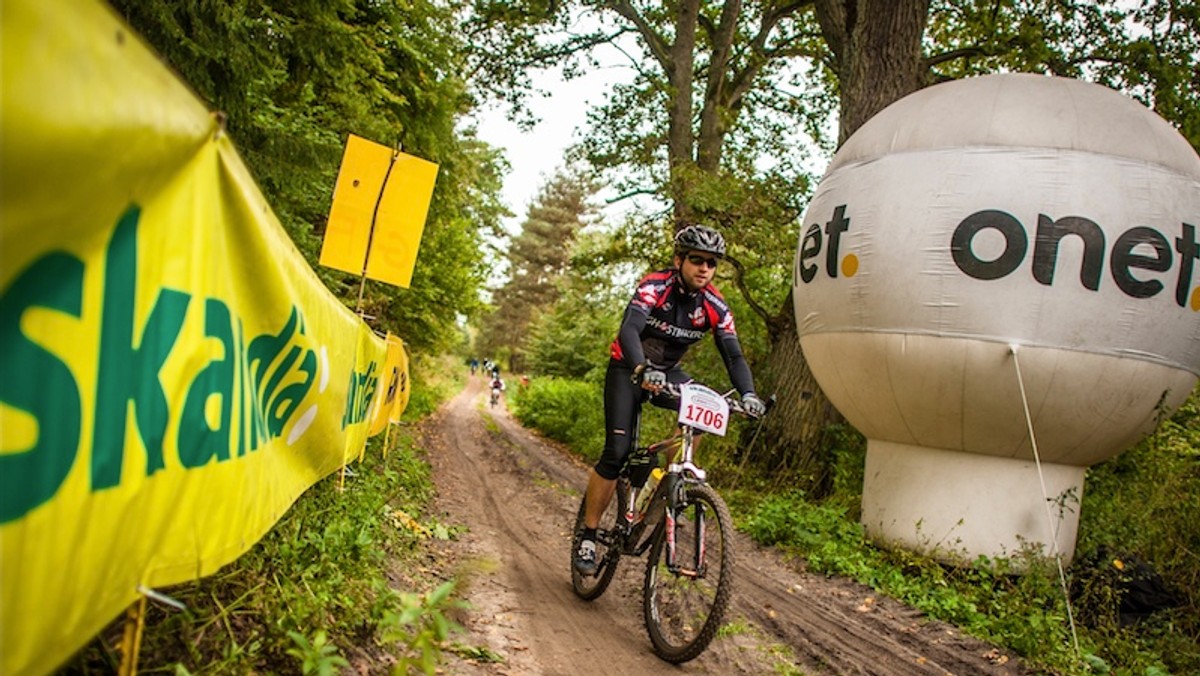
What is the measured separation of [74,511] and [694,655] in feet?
10.1

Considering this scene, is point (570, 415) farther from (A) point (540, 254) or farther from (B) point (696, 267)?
(A) point (540, 254)

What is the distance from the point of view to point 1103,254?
6297 millimetres

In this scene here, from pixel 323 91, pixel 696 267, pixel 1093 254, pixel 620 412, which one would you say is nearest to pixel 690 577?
pixel 620 412

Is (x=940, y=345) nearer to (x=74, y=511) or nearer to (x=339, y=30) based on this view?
(x=339, y=30)

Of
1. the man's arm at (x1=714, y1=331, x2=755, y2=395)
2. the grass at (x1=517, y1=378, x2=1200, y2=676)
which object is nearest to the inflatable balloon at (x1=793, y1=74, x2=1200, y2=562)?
the grass at (x1=517, y1=378, x2=1200, y2=676)

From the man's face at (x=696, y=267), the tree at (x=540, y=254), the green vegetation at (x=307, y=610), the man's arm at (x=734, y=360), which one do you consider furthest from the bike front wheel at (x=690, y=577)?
the tree at (x=540, y=254)

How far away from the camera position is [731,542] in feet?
13.1

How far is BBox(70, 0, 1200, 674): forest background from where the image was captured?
5.50 meters

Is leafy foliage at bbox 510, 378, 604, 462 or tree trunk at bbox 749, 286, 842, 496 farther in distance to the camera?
leafy foliage at bbox 510, 378, 604, 462

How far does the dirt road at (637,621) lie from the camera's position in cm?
408

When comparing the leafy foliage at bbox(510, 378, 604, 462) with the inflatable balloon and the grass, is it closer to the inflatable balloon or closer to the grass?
the grass

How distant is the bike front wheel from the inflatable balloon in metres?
3.50

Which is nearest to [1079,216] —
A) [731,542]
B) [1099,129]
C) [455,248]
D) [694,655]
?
[1099,129]

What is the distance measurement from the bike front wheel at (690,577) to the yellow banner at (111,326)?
2284 mm
